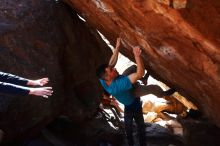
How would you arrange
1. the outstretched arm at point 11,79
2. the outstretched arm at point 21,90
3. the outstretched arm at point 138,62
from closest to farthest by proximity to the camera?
the outstretched arm at point 21,90, the outstretched arm at point 11,79, the outstretched arm at point 138,62

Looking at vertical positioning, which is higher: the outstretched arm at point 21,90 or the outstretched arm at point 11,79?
the outstretched arm at point 21,90

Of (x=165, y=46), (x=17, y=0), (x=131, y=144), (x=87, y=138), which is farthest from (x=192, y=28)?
(x=87, y=138)

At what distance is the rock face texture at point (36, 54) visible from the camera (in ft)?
25.9

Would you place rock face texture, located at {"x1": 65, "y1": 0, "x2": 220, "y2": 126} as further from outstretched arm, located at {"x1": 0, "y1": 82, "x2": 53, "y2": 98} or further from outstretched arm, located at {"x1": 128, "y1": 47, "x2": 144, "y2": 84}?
outstretched arm, located at {"x1": 0, "y1": 82, "x2": 53, "y2": 98}

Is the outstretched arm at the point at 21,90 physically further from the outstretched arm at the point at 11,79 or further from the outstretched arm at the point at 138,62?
the outstretched arm at the point at 138,62

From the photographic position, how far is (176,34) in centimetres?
541

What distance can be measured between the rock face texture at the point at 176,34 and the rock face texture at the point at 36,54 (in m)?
0.92

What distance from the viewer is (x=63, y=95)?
8.63m

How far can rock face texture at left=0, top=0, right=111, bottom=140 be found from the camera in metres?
7.91

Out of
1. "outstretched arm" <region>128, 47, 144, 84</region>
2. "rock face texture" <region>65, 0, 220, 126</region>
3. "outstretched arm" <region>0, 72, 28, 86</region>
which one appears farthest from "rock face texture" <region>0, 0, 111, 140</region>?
"outstretched arm" <region>128, 47, 144, 84</region>

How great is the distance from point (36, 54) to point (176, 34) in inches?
143

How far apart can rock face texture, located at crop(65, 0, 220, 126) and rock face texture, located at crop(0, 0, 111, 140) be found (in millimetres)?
922

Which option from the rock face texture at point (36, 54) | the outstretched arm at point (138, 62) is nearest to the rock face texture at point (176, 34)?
the outstretched arm at point (138, 62)

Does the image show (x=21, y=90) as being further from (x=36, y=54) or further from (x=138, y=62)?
(x=36, y=54)
